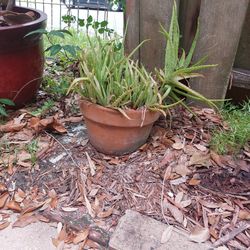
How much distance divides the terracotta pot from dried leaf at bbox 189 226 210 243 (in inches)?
18.8

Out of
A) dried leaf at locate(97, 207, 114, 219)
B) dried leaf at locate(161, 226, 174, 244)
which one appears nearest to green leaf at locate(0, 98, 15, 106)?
dried leaf at locate(97, 207, 114, 219)

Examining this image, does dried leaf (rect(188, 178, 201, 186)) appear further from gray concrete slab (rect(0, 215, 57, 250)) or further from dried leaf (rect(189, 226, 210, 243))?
gray concrete slab (rect(0, 215, 57, 250))

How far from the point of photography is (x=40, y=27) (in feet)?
5.89

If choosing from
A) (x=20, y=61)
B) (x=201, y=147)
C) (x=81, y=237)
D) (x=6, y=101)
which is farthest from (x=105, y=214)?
(x=20, y=61)

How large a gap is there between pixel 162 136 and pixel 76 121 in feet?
1.59

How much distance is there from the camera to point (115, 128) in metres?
1.46

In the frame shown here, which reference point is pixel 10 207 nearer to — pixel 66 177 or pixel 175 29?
pixel 66 177

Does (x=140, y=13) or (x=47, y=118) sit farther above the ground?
(x=140, y=13)

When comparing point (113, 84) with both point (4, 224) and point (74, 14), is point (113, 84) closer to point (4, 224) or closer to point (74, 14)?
point (4, 224)

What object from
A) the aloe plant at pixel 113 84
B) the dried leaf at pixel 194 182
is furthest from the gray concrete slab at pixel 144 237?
the aloe plant at pixel 113 84

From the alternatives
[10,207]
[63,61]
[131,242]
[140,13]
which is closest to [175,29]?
[140,13]

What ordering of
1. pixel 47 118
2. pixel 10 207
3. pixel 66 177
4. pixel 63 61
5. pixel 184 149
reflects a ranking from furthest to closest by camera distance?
pixel 63 61 → pixel 47 118 → pixel 184 149 → pixel 66 177 → pixel 10 207

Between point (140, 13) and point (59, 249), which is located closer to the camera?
point (59, 249)

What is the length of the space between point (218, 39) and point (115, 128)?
725 millimetres
